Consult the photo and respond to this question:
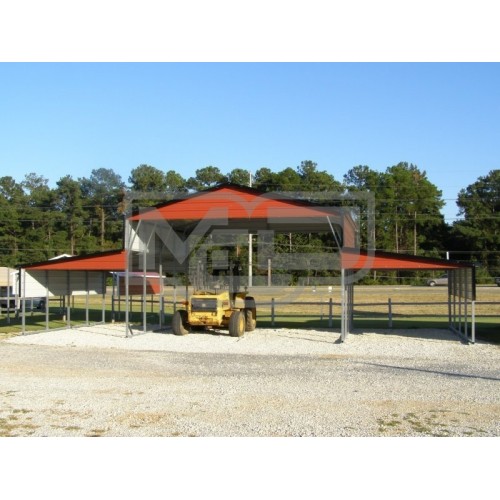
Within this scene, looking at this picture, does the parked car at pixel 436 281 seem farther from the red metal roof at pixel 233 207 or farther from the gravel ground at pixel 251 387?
the red metal roof at pixel 233 207

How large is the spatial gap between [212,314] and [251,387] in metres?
8.86

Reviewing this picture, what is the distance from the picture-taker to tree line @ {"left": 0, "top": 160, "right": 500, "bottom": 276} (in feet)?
221

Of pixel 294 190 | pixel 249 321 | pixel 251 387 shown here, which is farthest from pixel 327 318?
pixel 294 190

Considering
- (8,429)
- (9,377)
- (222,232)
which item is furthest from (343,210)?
(8,429)

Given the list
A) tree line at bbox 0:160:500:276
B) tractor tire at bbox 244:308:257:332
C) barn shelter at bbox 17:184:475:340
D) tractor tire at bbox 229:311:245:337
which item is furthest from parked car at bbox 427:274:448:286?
tractor tire at bbox 229:311:245:337

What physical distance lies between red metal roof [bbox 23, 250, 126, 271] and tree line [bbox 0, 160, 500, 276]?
4457 centimetres

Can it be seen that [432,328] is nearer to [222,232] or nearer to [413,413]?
[222,232]

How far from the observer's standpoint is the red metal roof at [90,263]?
20677mm

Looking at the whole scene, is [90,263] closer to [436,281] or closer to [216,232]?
[216,232]

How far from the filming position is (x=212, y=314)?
65.0ft

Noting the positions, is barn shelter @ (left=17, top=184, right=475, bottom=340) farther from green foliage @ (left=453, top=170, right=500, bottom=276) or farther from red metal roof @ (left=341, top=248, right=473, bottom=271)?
green foliage @ (left=453, top=170, right=500, bottom=276)

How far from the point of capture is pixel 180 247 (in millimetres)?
26062

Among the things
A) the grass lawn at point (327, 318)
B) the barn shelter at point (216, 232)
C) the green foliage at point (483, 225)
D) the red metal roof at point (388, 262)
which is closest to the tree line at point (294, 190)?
the green foliage at point (483, 225)

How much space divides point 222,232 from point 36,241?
156 feet
